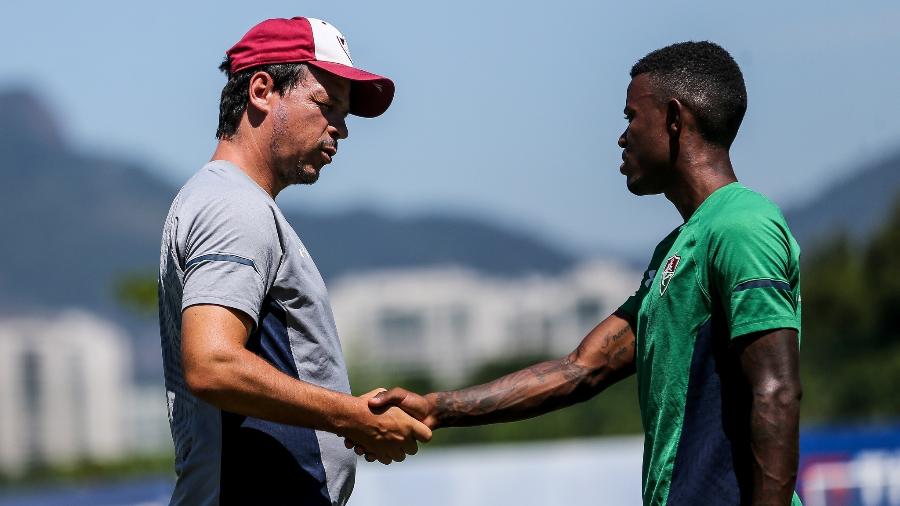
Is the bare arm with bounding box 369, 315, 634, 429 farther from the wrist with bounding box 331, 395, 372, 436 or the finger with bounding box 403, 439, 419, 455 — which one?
the wrist with bounding box 331, 395, 372, 436

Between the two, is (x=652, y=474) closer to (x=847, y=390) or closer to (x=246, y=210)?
(x=246, y=210)

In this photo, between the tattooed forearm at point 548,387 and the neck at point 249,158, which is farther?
the tattooed forearm at point 548,387

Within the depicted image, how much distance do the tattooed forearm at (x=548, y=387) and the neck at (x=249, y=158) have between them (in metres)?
0.99

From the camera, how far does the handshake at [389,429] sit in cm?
421

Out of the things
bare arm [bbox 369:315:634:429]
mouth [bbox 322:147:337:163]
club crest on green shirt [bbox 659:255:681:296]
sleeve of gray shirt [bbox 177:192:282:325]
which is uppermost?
mouth [bbox 322:147:337:163]

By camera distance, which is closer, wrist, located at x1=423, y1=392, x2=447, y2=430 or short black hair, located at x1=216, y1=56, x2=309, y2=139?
short black hair, located at x1=216, y1=56, x2=309, y2=139

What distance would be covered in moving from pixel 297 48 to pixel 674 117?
3.72 ft

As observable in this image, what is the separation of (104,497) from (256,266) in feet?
23.2

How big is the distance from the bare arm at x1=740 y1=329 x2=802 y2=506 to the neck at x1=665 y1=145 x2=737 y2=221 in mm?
544

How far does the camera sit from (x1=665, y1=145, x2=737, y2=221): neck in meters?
4.06

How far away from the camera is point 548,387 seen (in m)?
4.84

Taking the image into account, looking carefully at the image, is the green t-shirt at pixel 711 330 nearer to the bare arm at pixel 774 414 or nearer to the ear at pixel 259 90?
the bare arm at pixel 774 414

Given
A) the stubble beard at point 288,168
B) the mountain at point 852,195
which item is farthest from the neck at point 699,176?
the mountain at point 852,195

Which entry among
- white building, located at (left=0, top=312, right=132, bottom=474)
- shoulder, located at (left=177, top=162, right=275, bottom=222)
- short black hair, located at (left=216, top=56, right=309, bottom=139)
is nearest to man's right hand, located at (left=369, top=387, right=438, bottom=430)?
shoulder, located at (left=177, top=162, right=275, bottom=222)
